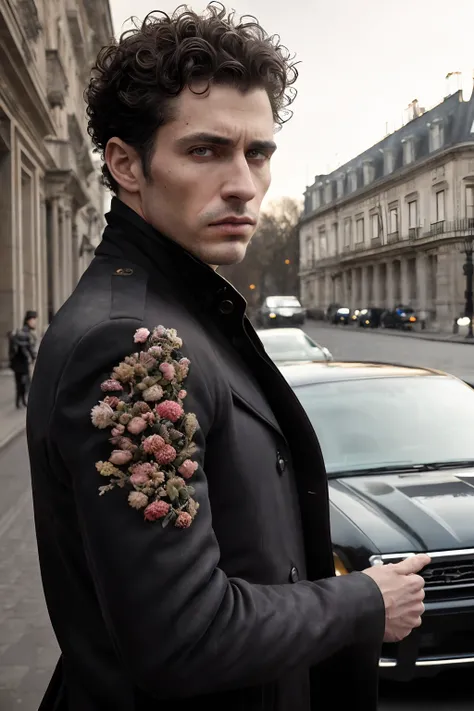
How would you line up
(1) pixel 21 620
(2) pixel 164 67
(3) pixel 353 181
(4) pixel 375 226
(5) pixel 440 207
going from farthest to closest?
(3) pixel 353 181, (4) pixel 375 226, (5) pixel 440 207, (1) pixel 21 620, (2) pixel 164 67

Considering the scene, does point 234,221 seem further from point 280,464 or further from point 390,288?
point 390,288

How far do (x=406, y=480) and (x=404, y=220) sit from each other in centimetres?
5764

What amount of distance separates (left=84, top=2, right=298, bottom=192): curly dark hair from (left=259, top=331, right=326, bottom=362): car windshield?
1227cm

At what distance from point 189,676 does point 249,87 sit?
1.00 m

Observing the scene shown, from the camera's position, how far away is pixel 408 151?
61.6 meters

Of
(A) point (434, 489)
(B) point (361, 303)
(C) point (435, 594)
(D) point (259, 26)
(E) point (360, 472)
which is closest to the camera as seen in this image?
(D) point (259, 26)

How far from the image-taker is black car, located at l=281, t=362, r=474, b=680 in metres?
3.71

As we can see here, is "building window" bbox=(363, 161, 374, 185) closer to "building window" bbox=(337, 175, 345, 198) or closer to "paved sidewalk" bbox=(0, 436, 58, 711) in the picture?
"building window" bbox=(337, 175, 345, 198)

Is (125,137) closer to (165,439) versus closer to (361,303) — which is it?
(165,439)

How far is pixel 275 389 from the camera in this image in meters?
1.53

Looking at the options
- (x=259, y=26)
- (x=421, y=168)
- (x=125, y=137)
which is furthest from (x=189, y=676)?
(x=421, y=168)

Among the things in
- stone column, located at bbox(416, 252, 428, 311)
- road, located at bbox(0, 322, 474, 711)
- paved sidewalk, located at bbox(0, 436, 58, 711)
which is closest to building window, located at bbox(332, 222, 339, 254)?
stone column, located at bbox(416, 252, 428, 311)

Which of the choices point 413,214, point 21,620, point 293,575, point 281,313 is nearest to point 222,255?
point 293,575

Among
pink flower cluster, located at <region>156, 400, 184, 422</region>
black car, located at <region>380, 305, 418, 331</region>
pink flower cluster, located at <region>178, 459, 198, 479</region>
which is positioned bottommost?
pink flower cluster, located at <region>178, 459, 198, 479</region>
